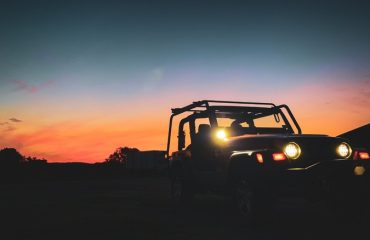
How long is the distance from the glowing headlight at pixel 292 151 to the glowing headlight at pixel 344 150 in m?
0.76

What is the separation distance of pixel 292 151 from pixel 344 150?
0.99 meters

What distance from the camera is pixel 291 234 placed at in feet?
20.8

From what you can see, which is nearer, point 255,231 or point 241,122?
point 255,231

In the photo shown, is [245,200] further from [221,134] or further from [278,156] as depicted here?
[221,134]

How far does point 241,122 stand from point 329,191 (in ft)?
11.1

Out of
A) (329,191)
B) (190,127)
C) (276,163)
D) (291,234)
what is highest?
(190,127)

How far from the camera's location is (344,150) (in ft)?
23.2

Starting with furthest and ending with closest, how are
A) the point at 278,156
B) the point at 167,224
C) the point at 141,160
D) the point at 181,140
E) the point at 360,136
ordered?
the point at 141,160 < the point at 360,136 < the point at 181,140 < the point at 167,224 < the point at 278,156

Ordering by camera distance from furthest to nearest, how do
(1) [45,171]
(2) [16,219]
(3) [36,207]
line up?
(1) [45,171]
(3) [36,207]
(2) [16,219]

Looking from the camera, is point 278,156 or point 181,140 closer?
point 278,156

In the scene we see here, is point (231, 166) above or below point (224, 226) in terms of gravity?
above

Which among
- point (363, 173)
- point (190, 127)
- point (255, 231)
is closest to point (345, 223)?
point (363, 173)

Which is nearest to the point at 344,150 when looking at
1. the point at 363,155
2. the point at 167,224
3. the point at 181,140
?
the point at 363,155

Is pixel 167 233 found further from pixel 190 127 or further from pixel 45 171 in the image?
pixel 45 171
